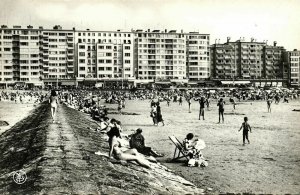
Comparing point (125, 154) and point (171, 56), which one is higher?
point (171, 56)

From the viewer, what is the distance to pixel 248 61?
389 ft

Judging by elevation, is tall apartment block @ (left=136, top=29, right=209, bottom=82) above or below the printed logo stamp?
above

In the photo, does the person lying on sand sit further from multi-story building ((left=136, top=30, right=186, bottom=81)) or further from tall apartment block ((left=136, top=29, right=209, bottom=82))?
multi-story building ((left=136, top=30, right=186, bottom=81))

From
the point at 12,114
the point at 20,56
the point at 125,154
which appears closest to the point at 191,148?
the point at 125,154

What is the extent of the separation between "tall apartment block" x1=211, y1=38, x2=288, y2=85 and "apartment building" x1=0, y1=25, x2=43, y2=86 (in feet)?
157

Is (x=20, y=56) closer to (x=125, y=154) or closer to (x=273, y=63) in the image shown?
(x=273, y=63)

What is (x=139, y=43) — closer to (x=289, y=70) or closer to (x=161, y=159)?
(x=289, y=70)

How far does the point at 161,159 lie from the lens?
13375mm

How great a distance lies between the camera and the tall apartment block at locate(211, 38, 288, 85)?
116 meters

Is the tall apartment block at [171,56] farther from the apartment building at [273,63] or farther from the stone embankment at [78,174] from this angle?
the stone embankment at [78,174]

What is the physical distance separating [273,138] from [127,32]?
87.8m

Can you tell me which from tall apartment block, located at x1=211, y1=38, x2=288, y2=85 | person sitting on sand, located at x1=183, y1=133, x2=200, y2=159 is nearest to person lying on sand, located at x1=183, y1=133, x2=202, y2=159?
person sitting on sand, located at x1=183, y1=133, x2=200, y2=159

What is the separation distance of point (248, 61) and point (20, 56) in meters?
62.9

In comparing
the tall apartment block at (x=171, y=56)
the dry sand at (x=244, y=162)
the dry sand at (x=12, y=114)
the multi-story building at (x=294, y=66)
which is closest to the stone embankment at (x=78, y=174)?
the dry sand at (x=244, y=162)
